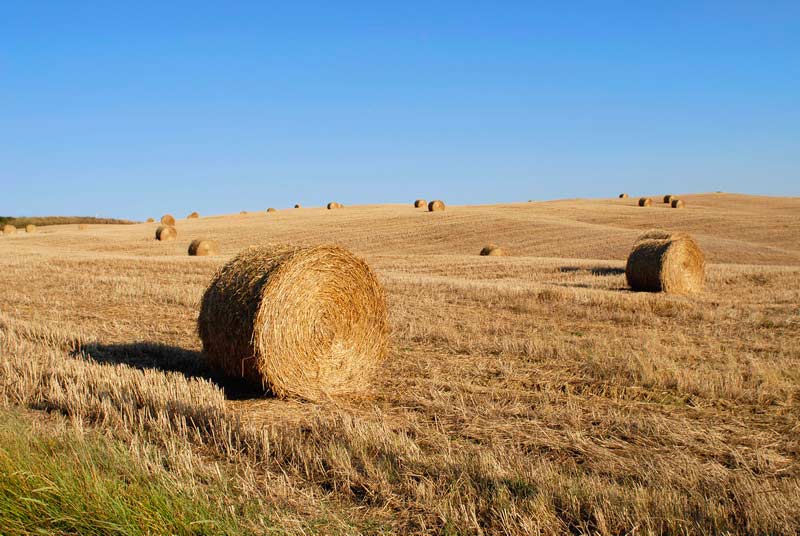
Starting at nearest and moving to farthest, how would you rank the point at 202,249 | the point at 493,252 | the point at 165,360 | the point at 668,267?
the point at 165,360, the point at 668,267, the point at 493,252, the point at 202,249

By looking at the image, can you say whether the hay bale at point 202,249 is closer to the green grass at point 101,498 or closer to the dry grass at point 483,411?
the dry grass at point 483,411

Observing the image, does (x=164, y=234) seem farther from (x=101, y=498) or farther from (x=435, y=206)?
(x=101, y=498)

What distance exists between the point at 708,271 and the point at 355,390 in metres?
15.9

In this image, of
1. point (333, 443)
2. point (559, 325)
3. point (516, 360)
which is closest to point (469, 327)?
point (559, 325)

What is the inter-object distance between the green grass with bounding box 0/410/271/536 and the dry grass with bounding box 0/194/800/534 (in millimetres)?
225

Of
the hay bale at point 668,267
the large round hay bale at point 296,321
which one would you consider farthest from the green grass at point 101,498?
the hay bale at point 668,267

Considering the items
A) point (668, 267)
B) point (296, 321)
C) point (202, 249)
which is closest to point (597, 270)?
point (668, 267)

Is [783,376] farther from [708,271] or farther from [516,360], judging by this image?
→ [708,271]

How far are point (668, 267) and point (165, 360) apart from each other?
12.3 metres

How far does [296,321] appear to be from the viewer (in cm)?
716

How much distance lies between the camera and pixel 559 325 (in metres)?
10.9

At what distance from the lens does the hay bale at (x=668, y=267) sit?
53.7 feet

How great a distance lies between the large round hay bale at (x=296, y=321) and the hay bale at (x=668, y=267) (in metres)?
10.4

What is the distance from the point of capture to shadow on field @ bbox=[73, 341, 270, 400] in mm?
7145
